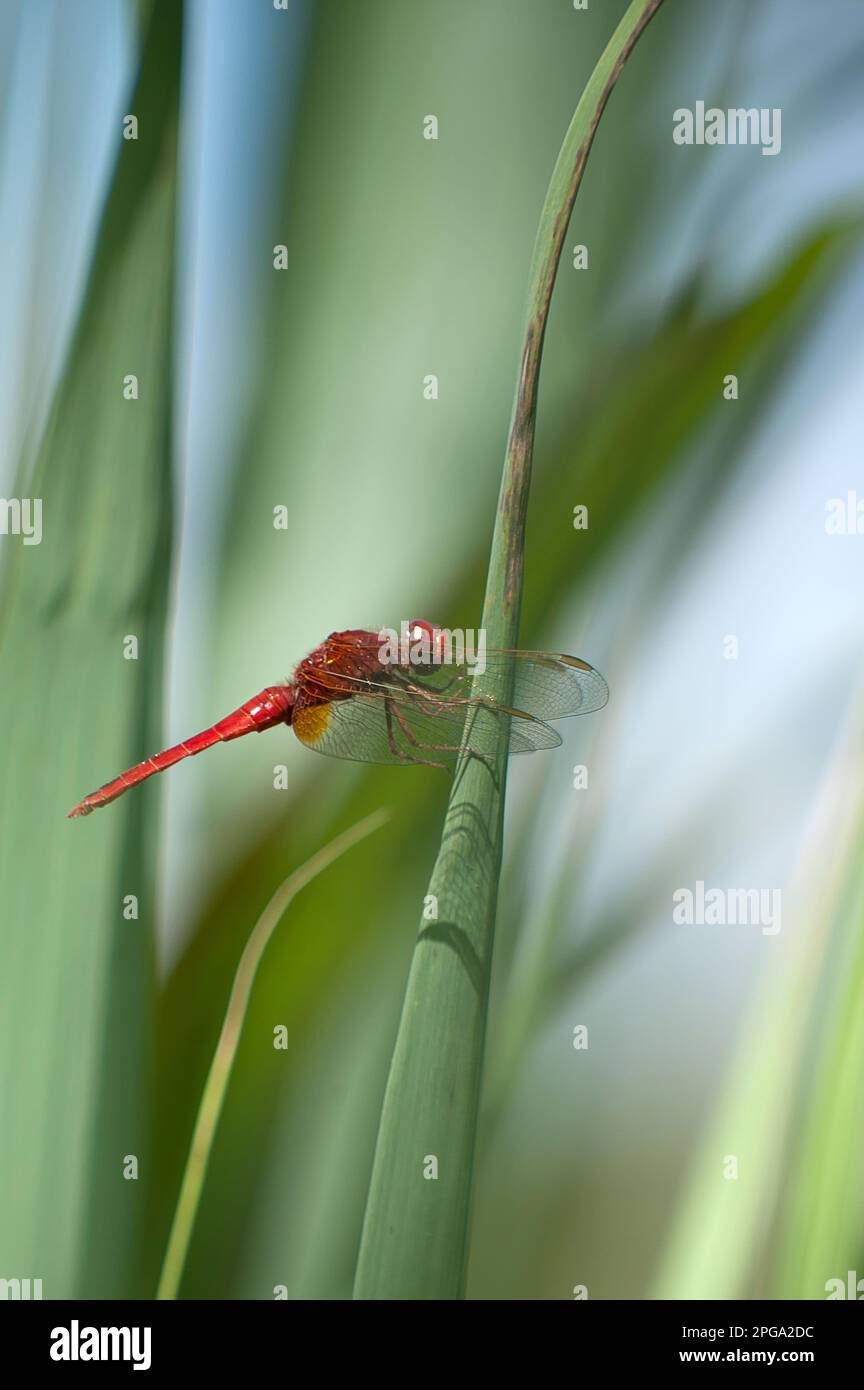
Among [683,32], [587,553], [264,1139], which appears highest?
[683,32]

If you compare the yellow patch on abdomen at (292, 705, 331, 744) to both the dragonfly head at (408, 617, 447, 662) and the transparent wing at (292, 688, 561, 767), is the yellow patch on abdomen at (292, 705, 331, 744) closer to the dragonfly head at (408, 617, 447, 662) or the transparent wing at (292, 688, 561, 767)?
the transparent wing at (292, 688, 561, 767)

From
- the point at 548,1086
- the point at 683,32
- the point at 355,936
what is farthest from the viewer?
the point at 548,1086

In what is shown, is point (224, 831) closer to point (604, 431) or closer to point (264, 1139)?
point (264, 1139)

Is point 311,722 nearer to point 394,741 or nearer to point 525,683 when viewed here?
point 394,741

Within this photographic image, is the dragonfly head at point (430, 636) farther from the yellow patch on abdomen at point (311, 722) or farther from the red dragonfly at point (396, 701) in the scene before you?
the yellow patch on abdomen at point (311, 722)

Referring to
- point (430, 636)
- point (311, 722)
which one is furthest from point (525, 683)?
point (311, 722)

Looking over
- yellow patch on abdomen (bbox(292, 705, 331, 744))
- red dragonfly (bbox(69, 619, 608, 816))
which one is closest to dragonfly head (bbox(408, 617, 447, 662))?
red dragonfly (bbox(69, 619, 608, 816))

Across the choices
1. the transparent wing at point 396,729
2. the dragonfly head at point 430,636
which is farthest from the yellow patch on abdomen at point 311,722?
the dragonfly head at point 430,636

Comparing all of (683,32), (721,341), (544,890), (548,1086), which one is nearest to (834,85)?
(683,32)
